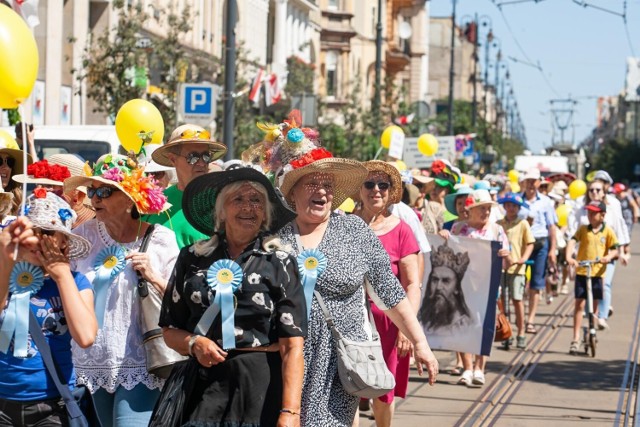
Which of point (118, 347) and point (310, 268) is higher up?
point (310, 268)

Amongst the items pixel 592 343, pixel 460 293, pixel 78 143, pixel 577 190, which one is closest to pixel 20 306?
pixel 460 293

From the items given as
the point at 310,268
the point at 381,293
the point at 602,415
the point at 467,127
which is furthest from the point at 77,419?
the point at 467,127

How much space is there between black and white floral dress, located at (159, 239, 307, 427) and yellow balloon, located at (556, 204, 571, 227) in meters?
18.1

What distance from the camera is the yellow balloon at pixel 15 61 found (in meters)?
5.48

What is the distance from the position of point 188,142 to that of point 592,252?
27.6ft

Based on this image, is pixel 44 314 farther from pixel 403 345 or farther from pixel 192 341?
pixel 403 345

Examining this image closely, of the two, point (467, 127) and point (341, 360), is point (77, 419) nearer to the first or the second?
point (341, 360)

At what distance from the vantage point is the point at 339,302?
6.04m

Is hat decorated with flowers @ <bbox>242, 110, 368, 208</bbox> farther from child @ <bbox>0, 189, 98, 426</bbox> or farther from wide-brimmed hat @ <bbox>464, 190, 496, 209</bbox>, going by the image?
wide-brimmed hat @ <bbox>464, 190, 496, 209</bbox>

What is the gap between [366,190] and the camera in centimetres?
862

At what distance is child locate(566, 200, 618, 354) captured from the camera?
15133 millimetres

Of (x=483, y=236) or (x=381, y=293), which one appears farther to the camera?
(x=483, y=236)

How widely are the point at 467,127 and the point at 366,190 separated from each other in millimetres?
55898

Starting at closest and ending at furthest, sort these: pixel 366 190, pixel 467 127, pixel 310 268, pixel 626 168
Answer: pixel 310 268
pixel 366 190
pixel 467 127
pixel 626 168
